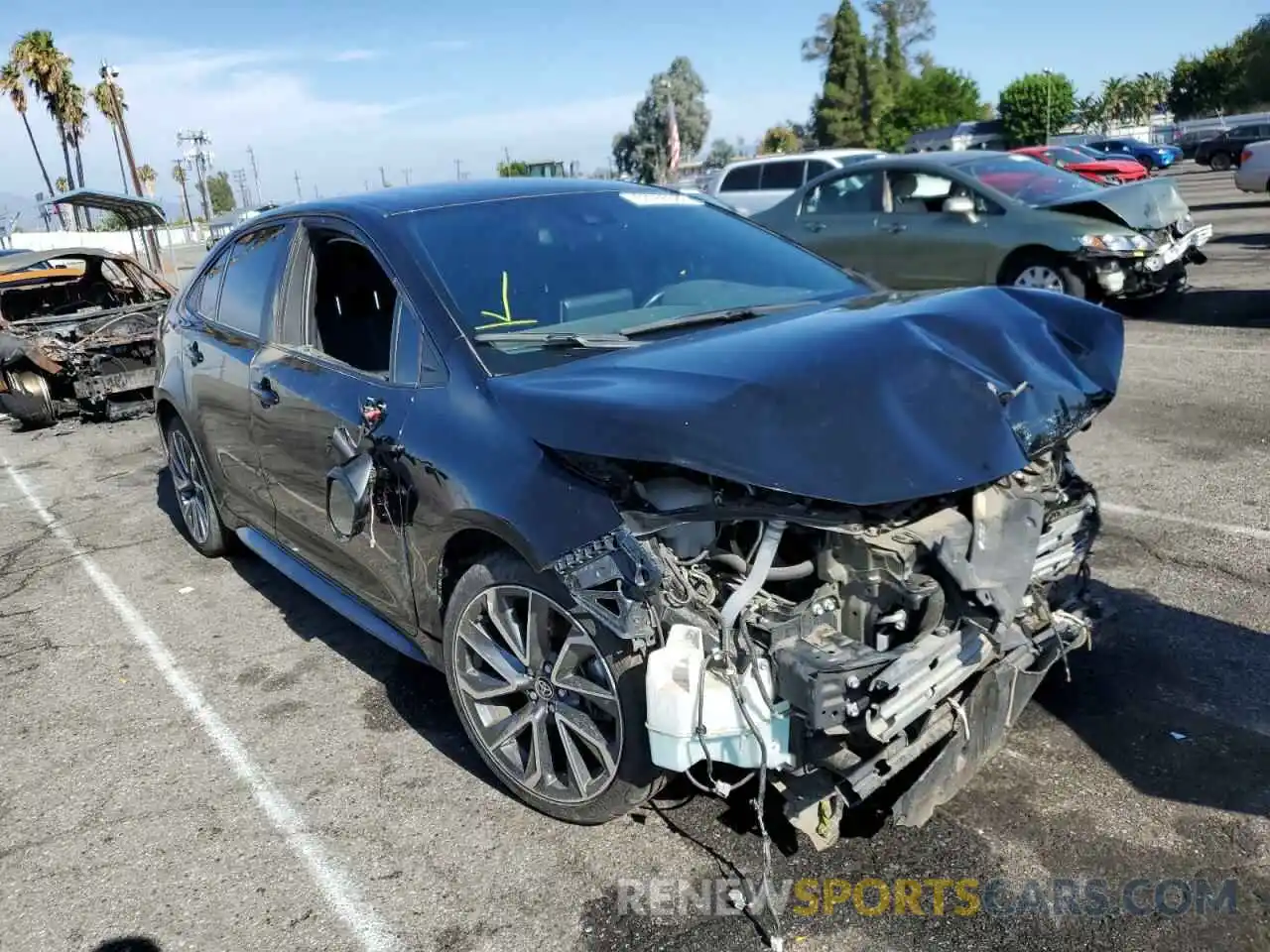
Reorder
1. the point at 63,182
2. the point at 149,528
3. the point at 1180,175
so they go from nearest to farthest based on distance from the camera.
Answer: the point at 149,528
the point at 1180,175
the point at 63,182

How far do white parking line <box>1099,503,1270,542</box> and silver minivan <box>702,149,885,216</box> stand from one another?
1070 centimetres

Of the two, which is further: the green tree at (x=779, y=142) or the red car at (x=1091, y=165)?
the green tree at (x=779, y=142)

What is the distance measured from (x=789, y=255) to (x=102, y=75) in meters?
43.6

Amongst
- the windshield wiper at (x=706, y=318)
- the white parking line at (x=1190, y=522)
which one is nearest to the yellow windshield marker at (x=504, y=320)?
the windshield wiper at (x=706, y=318)

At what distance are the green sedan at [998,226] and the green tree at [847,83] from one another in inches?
2784

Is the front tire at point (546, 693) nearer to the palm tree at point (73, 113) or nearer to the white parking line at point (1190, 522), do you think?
the white parking line at point (1190, 522)

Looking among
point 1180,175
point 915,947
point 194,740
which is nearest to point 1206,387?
point 915,947

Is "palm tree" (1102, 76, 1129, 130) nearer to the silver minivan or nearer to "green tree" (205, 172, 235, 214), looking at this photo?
the silver minivan

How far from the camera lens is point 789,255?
4.19 m

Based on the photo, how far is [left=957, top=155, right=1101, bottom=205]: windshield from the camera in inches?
409

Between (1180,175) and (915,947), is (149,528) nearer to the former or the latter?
(915,947)

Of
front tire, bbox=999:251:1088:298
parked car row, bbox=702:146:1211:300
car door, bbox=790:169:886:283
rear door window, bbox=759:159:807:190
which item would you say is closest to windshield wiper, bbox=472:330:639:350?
parked car row, bbox=702:146:1211:300

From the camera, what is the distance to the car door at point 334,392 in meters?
3.39

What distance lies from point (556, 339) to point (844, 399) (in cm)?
105
